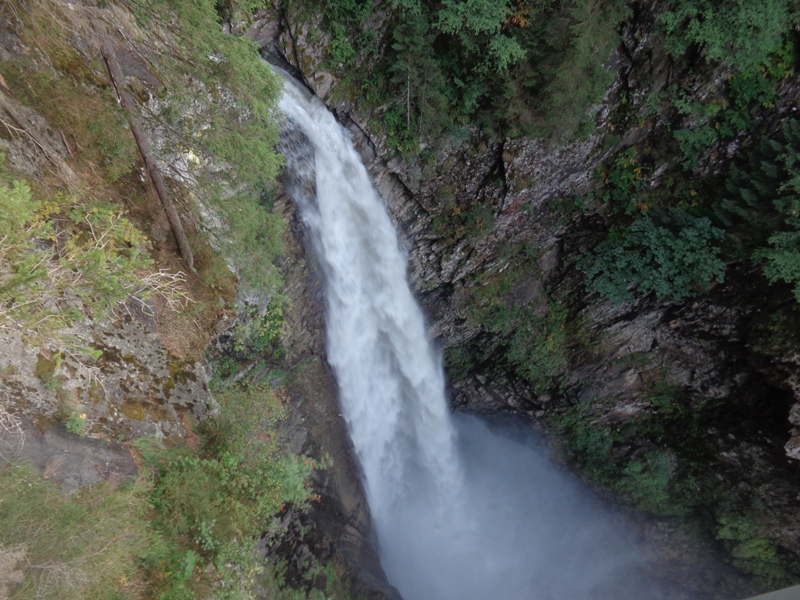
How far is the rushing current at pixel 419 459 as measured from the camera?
9656 mm

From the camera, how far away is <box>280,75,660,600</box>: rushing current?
9.66 m

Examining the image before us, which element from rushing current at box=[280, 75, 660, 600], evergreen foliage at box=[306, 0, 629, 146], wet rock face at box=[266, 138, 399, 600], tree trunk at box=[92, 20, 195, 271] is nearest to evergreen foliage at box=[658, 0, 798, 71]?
evergreen foliage at box=[306, 0, 629, 146]

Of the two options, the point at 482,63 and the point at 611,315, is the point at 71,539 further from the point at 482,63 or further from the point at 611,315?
the point at 611,315

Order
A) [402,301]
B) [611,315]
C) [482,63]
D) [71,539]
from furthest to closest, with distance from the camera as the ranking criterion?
[402,301], [611,315], [482,63], [71,539]

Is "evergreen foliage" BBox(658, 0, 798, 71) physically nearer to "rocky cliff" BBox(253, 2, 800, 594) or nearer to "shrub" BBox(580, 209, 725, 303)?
"rocky cliff" BBox(253, 2, 800, 594)

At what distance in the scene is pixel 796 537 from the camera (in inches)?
416

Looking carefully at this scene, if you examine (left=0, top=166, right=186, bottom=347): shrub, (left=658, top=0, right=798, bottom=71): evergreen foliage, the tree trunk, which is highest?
(left=658, top=0, right=798, bottom=71): evergreen foliage

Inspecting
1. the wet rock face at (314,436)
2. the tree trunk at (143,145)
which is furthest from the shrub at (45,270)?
the wet rock face at (314,436)

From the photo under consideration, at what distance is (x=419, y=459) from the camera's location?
1433 centimetres

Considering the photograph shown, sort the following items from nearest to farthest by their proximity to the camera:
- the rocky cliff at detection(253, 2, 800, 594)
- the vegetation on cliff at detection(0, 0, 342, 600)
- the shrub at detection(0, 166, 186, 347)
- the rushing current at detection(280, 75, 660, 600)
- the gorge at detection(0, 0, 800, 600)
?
1. the shrub at detection(0, 166, 186, 347)
2. the vegetation on cliff at detection(0, 0, 342, 600)
3. the gorge at detection(0, 0, 800, 600)
4. the rocky cliff at detection(253, 2, 800, 594)
5. the rushing current at detection(280, 75, 660, 600)

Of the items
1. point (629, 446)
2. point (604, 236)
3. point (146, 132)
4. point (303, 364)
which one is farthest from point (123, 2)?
point (629, 446)

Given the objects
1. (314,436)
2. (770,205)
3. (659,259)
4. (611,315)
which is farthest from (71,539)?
(770,205)

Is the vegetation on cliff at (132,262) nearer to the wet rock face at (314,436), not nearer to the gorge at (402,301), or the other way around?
the gorge at (402,301)

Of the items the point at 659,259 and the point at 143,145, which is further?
the point at 659,259
